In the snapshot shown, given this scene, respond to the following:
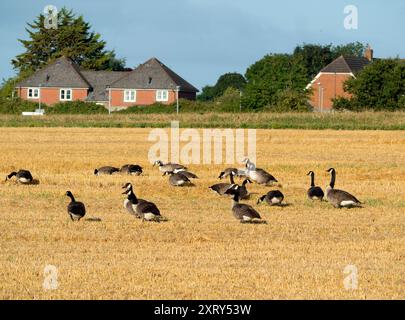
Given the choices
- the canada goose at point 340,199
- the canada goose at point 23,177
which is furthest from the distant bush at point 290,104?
the canada goose at point 340,199

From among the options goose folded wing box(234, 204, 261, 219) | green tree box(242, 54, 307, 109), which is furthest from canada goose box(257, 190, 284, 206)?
green tree box(242, 54, 307, 109)

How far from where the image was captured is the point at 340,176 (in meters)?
33.4

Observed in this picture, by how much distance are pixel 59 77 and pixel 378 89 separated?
1851 inches

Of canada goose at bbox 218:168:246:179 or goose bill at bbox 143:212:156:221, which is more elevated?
canada goose at bbox 218:168:246:179

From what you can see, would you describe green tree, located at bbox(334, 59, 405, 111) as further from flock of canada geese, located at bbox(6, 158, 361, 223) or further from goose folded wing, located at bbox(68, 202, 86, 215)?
goose folded wing, located at bbox(68, 202, 86, 215)

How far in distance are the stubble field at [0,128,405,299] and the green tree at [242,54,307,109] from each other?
207 feet

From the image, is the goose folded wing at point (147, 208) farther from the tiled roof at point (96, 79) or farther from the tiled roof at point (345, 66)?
the tiled roof at point (96, 79)

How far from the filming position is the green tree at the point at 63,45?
449ft

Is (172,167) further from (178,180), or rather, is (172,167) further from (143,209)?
(143,209)

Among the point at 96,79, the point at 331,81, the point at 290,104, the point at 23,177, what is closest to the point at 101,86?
the point at 96,79

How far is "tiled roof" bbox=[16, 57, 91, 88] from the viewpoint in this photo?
12694 centimetres

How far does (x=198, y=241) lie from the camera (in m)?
18.5

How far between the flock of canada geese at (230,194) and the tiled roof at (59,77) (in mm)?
95404

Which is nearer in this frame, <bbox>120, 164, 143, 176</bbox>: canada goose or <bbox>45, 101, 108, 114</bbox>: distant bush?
<bbox>120, 164, 143, 176</bbox>: canada goose
